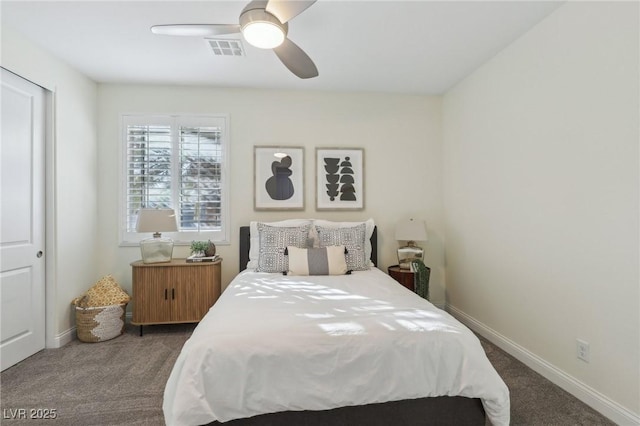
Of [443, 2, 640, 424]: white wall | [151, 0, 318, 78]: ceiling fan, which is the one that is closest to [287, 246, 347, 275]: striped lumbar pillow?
[443, 2, 640, 424]: white wall

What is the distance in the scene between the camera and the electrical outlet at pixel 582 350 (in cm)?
199

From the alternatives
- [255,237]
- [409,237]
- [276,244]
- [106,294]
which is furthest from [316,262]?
[106,294]

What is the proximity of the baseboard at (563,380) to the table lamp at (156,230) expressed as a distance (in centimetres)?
332

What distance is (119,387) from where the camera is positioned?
2150mm

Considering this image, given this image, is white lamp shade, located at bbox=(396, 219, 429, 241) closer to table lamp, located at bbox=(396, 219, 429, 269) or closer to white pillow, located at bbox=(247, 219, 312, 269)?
table lamp, located at bbox=(396, 219, 429, 269)

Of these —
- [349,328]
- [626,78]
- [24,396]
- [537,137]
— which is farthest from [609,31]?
[24,396]

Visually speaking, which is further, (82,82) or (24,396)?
(82,82)

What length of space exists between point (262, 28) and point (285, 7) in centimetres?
18

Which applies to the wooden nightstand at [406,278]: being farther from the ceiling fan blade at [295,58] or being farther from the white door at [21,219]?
the white door at [21,219]

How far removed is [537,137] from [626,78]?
0.65 m

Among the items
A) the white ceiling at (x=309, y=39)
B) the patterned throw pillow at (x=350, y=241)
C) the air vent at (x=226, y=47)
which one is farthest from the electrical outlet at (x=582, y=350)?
the air vent at (x=226, y=47)

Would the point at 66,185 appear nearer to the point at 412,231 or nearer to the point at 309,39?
the point at 309,39

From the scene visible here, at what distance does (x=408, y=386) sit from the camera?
1477 millimetres

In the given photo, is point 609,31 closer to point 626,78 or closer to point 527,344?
point 626,78
